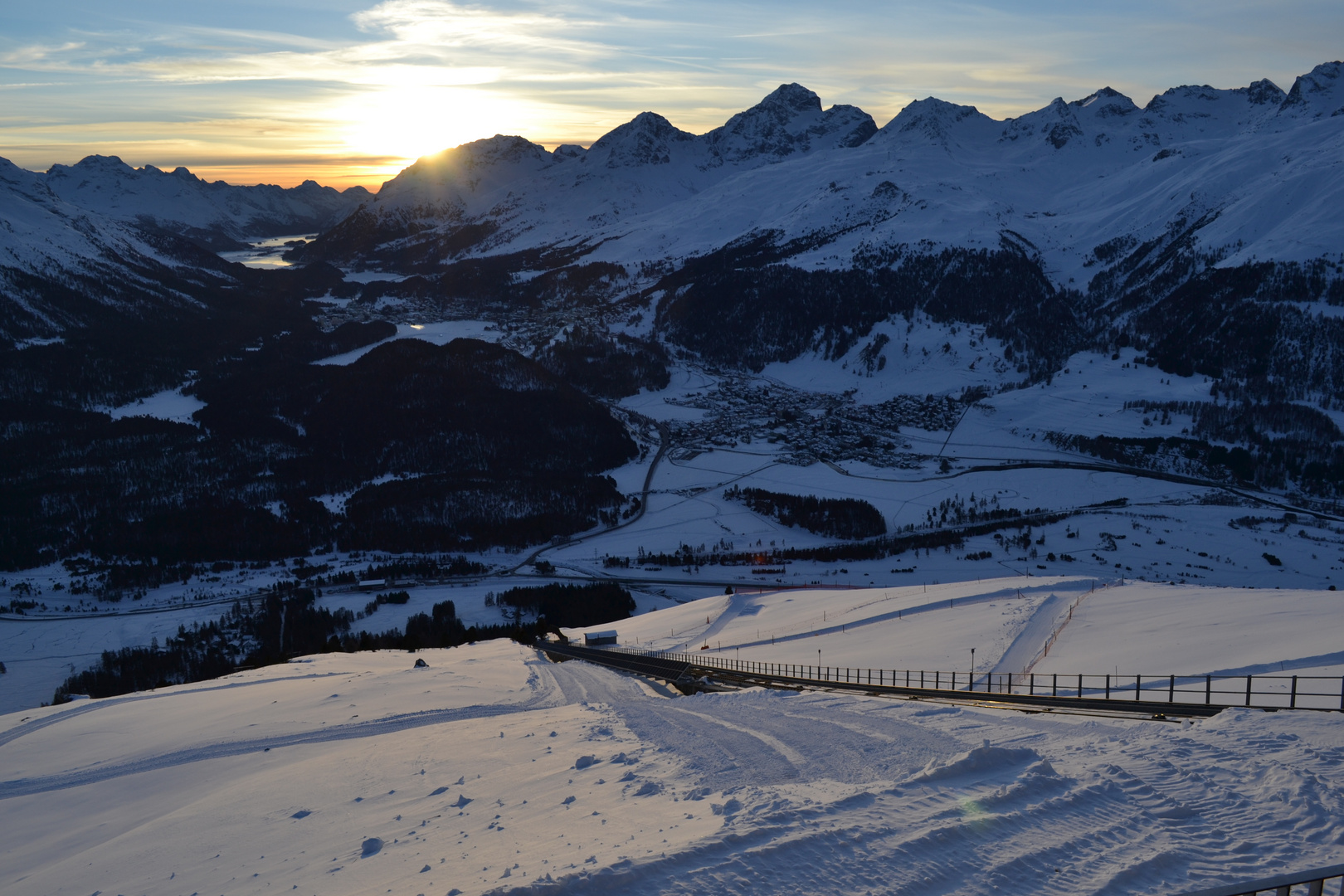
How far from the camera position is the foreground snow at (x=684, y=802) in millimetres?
12250

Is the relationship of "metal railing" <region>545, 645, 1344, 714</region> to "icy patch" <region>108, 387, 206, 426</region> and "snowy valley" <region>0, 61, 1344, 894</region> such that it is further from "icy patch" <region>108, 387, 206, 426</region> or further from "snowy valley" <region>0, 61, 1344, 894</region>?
"icy patch" <region>108, 387, 206, 426</region>

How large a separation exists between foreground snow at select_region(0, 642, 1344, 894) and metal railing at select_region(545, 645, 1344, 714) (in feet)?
11.9

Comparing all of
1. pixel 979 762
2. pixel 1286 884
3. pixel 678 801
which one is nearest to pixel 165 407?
pixel 678 801

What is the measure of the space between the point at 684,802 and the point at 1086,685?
2205 centimetres

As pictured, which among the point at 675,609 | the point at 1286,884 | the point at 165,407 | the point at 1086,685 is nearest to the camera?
the point at 1286,884

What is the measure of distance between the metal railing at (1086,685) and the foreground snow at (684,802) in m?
3.64

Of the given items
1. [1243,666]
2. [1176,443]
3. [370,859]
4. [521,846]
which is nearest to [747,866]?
[521,846]

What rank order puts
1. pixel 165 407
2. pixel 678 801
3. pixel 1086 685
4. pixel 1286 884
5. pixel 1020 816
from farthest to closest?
pixel 165 407 → pixel 1086 685 → pixel 678 801 → pixel 1020 816 → pixel 1286 884

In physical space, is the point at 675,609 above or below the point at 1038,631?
below

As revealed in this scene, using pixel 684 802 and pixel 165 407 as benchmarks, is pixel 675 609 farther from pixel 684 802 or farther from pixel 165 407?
pixel 165 407

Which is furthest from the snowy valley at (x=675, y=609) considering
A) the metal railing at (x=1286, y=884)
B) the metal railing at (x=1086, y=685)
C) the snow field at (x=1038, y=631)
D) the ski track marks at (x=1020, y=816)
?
the metal railing at (x=1286, y=884)

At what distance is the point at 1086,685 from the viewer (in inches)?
1245

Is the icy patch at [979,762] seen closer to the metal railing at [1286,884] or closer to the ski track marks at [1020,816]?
the ski track marks at [1020,816]

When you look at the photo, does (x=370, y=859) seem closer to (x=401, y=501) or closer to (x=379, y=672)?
(x=379, y=672)
